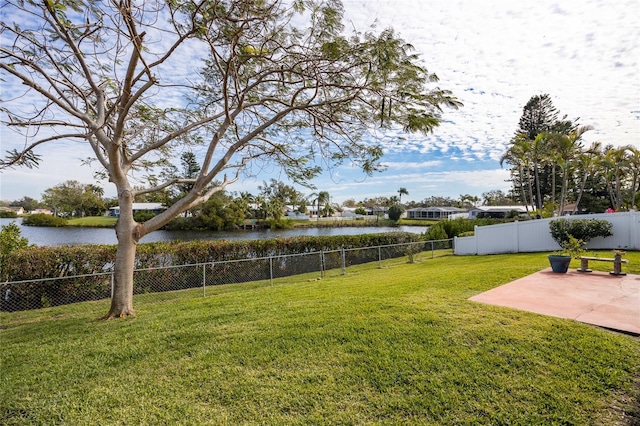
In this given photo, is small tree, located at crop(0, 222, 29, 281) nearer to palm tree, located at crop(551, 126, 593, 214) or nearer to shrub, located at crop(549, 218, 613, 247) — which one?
shrub, located at crop(549, 218, 613, 247)

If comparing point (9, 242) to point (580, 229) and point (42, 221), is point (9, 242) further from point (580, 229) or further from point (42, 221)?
point (42, 221)

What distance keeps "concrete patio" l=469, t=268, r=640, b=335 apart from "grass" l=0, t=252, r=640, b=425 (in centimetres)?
48

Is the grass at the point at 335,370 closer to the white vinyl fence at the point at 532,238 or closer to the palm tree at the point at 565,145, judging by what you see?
the white vinyl fence at the point at 532,238

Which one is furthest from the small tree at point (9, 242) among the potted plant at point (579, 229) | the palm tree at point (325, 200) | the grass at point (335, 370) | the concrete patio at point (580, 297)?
the palm tree at point (325, 200)

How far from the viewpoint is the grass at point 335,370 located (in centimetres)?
271

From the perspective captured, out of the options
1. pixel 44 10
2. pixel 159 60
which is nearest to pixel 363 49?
pixel 159 60

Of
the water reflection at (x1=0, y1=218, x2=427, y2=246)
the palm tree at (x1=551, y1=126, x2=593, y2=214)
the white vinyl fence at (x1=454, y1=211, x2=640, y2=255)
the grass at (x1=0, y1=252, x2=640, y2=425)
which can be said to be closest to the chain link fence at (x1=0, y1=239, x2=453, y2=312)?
the white vinyl fence at (x1=454, y1=211, x2=640, y2=255)

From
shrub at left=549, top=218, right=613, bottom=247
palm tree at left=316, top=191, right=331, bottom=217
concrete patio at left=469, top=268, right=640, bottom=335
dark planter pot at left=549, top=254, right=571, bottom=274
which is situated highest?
palm tree at left=316, top=191, right=331, bottom=217

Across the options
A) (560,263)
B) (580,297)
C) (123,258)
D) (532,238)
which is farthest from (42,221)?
(580,297)

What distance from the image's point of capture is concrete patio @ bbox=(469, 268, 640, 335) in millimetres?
4420

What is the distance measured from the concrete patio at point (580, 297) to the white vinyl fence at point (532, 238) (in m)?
5.70

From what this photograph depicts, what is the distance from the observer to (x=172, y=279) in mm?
10562

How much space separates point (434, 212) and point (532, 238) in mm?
60550

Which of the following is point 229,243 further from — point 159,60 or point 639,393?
point 639,393
